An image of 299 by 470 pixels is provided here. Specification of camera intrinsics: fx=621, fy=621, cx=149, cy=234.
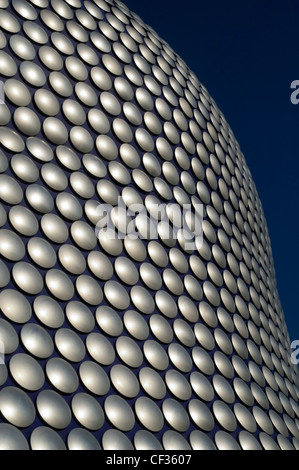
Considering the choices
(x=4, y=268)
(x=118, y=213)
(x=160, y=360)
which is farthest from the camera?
(x=118, y=213)

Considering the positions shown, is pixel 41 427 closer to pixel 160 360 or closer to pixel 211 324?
pixel 160 360

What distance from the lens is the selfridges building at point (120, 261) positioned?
26.2 ft

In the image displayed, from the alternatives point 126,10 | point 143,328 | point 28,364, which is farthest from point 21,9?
point 28,364

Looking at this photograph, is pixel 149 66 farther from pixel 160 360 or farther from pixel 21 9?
pixel 160 360

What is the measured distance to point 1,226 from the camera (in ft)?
27.7

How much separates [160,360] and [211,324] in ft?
6.96

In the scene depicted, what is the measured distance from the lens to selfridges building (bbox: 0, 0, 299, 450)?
7.99 metres

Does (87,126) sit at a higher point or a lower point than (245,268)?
higher

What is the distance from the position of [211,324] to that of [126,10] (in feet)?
29.1

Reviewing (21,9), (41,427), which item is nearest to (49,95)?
(21,9)

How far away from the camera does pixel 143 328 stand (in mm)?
9656

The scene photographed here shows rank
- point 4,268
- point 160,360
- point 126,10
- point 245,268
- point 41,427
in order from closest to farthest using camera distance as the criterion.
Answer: point 41,427
point 4,268
point 160,360
point 245,268
point 126,10

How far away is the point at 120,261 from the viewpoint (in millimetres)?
10070

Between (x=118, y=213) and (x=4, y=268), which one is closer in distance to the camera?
(x=4, y=268)
